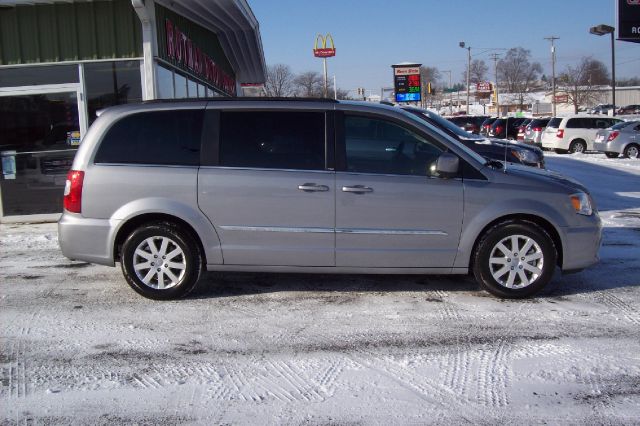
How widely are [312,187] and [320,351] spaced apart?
1591mm

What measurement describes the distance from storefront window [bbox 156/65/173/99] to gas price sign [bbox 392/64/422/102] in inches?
674

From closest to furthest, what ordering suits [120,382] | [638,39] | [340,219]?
[120,382] → [340,219] → [638,39]

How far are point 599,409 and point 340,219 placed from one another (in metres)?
2.66

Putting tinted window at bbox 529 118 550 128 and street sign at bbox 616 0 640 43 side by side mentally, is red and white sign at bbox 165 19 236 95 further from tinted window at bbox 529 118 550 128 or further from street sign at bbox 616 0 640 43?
tinted window at bbox 529 118 550 128

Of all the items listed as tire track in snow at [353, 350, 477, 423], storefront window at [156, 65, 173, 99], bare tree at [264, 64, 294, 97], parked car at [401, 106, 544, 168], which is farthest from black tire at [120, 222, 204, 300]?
bare tree at [264, 64, 294, 97]

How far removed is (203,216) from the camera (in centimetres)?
558

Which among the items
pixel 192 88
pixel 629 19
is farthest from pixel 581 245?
pixel 629 19

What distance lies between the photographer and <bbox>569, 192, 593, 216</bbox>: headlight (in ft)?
18.4

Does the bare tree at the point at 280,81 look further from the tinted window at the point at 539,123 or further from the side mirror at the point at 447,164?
the side mirror at the point at 447,164

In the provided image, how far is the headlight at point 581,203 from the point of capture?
18.4 feet

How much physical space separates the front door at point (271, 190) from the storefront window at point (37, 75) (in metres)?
5.96

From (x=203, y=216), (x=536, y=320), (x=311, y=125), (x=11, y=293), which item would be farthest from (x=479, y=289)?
(x=11, y=293)

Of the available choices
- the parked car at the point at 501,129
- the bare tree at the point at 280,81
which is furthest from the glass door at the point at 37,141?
the bare tree at the point at 280,81

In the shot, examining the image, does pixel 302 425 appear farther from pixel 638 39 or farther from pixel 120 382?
pixel 638 39
